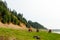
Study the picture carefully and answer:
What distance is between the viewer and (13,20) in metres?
89.8

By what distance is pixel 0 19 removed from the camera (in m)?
82.0

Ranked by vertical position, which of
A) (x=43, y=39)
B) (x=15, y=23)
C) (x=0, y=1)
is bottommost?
(x=43, y=39)

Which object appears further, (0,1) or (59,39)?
(0,1)

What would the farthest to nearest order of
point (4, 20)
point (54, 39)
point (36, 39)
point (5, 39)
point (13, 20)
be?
point (13, 20)
point (4, 20)
point (54, 39)
point (36, 39)
point (5, 39)

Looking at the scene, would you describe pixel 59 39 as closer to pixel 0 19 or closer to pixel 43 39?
pixel 43 39

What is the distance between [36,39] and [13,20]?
65.5 meters

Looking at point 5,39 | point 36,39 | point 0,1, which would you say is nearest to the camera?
point 5,39

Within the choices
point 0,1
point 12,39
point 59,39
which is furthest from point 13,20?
point 12,39

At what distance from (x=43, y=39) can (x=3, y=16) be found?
57419 mm

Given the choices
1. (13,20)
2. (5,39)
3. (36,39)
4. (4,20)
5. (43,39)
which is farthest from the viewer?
(13,20)

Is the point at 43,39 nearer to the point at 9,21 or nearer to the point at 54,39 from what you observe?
the point at 54,39

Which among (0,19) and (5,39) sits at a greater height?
(0,19)

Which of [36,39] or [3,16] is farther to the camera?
[3,16]

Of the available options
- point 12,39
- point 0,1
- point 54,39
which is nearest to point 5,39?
point 12,39
